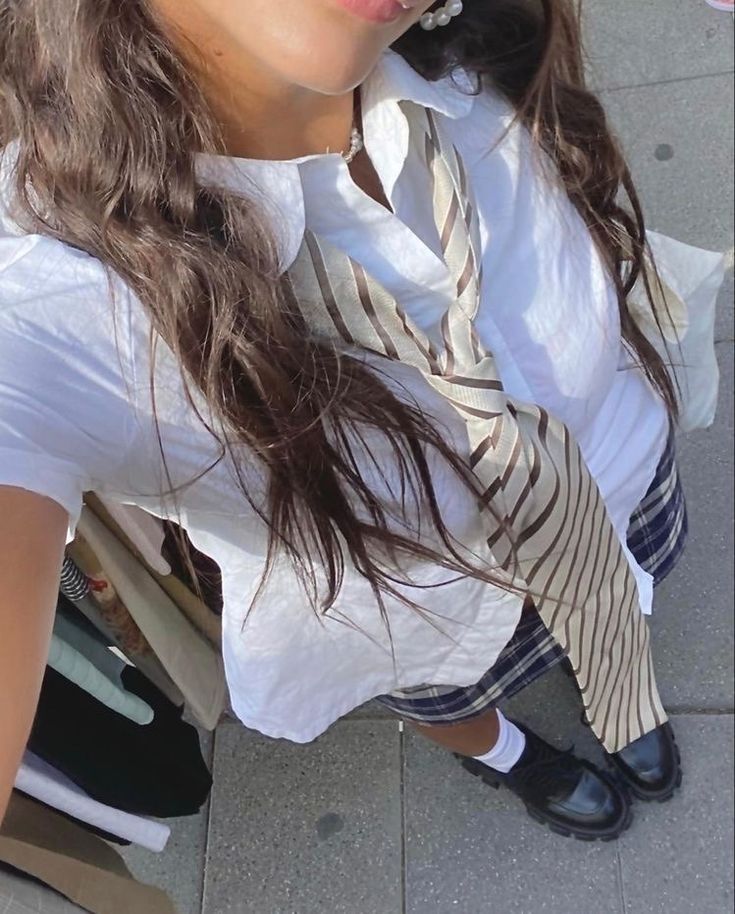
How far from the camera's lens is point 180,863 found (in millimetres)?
1068

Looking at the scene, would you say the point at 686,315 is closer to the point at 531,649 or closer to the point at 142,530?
the point at 531,649

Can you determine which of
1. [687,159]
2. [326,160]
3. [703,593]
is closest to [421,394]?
[326,160]

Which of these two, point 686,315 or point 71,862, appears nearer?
point 71,862

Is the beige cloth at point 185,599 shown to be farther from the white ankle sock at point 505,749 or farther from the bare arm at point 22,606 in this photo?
the white ankle sock at point 505,749

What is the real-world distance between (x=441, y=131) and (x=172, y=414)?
40 centimetres

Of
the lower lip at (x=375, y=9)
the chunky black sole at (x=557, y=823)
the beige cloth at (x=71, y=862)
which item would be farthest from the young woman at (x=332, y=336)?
the chunky black sole at (x=557, y=823)

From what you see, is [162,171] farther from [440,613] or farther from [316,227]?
[440,613]

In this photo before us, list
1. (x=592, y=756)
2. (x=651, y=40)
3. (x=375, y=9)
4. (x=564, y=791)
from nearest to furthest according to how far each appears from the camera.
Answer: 1. (x=375, y=9)
2. (x=651, y=40)
3. (x=564, y=791)
4. (x=592, y=756)

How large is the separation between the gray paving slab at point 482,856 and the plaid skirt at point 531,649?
0.18m

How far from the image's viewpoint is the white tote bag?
1126 millimetres

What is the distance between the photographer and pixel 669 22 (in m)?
0.98

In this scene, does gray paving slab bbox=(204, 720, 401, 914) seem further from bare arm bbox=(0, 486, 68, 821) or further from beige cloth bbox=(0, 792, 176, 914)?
bare arm bbox=(0, 486, 68, 821)

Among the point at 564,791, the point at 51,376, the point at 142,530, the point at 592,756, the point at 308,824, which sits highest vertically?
the point at 51,376

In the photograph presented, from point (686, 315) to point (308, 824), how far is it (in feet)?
2.74
